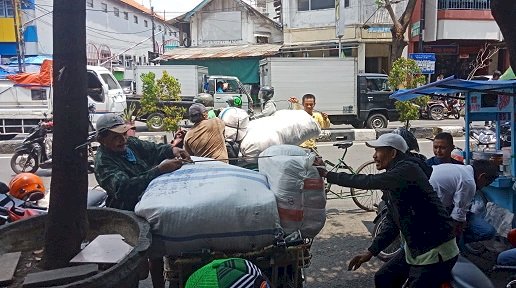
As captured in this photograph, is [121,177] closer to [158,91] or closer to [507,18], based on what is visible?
[507,18]

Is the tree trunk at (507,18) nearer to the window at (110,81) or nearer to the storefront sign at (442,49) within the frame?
the window at (110,81)

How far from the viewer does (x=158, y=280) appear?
10.4 feet

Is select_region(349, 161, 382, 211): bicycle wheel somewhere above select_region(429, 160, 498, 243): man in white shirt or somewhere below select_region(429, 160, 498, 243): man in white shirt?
below

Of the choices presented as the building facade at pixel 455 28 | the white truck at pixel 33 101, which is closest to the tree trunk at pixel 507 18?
the white truck at pixel 33 101

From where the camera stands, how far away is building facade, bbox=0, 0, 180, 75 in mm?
29391

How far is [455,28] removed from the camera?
21219 mm

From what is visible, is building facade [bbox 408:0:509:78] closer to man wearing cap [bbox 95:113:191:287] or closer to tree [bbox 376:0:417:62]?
tree [bbox 376:0:417:62]

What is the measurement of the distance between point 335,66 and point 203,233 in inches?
572

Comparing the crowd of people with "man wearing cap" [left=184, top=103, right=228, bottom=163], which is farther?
"man wearing cap" [left=184, top=103, right=228, bottom=163]

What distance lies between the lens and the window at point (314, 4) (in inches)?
969

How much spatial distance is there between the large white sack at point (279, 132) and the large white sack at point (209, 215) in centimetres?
212

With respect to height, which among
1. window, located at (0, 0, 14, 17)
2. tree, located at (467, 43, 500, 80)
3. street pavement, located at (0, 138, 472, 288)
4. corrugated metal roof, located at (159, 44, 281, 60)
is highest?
window, located at (0, 0, 14, 17)

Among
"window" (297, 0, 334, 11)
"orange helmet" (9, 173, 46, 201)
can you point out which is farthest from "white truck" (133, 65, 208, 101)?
"orange helmet" (9, 173, 46, 201)

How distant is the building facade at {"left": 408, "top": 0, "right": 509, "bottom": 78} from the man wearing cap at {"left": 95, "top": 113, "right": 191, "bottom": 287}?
20.3 metres
